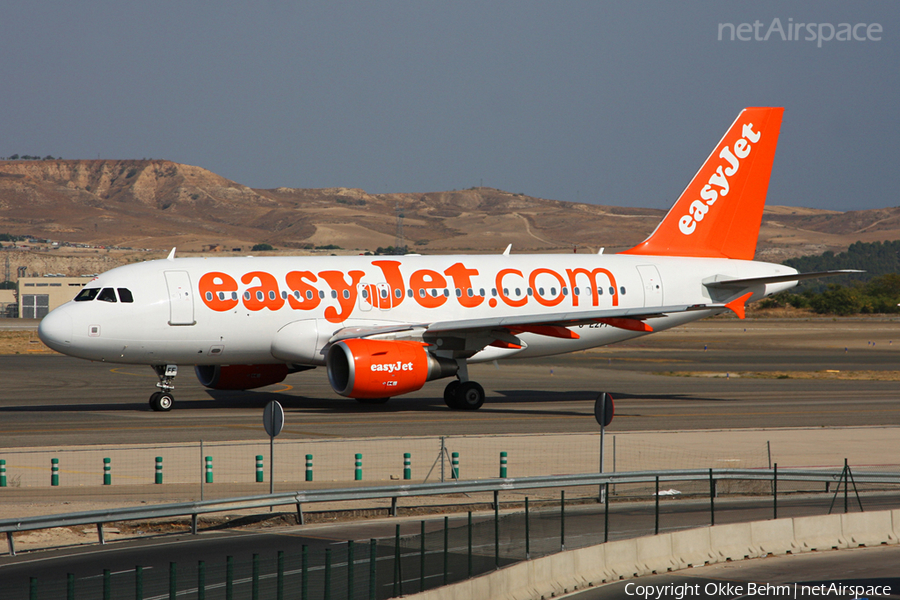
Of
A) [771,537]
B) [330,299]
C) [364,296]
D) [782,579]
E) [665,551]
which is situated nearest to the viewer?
[782,579]

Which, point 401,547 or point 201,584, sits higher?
point 201,584

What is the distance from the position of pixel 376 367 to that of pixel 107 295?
351 inches

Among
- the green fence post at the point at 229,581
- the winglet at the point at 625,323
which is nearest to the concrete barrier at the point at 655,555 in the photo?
the green fence post at the point at 229,581

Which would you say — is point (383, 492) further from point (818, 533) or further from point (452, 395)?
point (452, 395)

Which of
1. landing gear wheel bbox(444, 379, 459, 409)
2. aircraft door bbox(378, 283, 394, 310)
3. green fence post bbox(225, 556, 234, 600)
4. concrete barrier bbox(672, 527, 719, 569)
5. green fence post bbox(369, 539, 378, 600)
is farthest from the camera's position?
landing gear wheel bbox(444, 379, 459, 409)

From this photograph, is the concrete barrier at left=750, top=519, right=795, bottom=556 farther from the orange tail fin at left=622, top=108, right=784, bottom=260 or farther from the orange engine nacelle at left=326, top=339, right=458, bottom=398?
the orange tail fin at left=622, top=108, right=784, bottom=260

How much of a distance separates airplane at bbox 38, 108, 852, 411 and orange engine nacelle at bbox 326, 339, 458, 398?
0.15ft

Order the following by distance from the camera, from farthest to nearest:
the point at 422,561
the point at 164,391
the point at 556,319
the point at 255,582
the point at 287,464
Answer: the point at 164,391 → the point at 556,319 → the point at 287,464 → the point at 422,561 → the point at 255,582

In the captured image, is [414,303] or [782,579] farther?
[414,303]

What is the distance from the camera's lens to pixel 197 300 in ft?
118

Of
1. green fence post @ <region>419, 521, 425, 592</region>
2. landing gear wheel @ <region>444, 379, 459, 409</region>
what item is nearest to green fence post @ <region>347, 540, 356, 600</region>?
green fence post @ <region>419, 521, 425, 592</region>

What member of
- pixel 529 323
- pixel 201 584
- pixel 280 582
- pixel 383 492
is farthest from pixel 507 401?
pixel 201 584

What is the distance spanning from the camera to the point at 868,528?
66.3 feet

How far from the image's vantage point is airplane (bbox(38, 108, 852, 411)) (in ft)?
115
